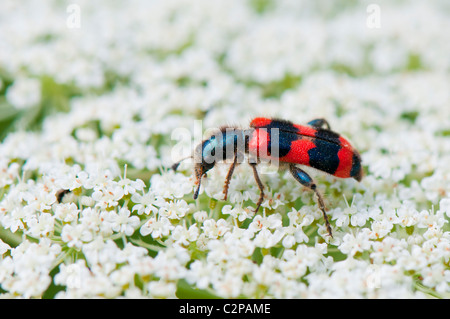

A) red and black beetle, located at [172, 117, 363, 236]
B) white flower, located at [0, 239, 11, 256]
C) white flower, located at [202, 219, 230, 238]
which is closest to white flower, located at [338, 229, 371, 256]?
red and black beetle, located at [172, 117, 363, 236]

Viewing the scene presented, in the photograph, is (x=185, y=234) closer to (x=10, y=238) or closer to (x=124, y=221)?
(x=124, y=221)

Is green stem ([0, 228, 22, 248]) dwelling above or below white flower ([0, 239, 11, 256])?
above

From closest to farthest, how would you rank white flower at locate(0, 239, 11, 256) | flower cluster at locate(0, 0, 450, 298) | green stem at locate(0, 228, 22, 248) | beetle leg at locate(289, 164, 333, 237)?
flower cluster at locate(0, 0, 450, 298)
white flower at locate(0, 239, 11, 256)
beetle leg at locate(289, 164, 333, 237)
green stem at locate(0, 228, 22, 248)

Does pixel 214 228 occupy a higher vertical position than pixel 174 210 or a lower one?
lower

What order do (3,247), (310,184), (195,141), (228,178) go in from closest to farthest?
1. (3,247)
2. (310,184)
3. (228,178)
4. (195,141)

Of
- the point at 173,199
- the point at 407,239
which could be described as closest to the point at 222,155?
the point at 173,199

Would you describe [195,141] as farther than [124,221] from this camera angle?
Yes

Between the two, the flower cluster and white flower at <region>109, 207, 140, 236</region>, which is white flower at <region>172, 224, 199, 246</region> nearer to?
the flower cluster

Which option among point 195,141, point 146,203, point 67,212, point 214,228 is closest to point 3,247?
point 67,212

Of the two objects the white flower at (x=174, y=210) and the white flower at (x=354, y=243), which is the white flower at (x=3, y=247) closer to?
the white flower at (x=174, y=210)
